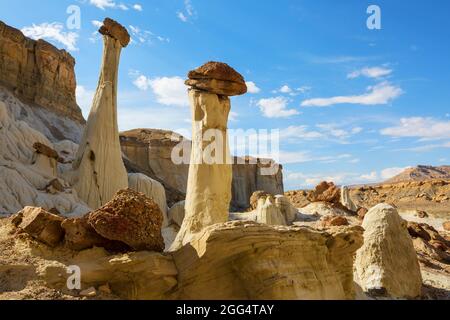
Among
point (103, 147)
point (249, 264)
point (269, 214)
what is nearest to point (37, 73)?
point (103, 147)

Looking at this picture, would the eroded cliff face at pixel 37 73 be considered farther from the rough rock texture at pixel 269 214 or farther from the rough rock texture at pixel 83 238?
the rough rock texture at pixel 83 238

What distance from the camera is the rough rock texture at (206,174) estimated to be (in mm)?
7461

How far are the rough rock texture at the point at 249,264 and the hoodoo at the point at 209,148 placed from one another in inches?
86.0

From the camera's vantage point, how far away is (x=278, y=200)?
23.5 m

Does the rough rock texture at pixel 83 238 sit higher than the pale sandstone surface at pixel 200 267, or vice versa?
the rough rock texture at pixel 83 238

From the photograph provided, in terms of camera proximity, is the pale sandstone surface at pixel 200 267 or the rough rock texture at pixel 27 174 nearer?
the pale sandstone surface at pixel 200 267

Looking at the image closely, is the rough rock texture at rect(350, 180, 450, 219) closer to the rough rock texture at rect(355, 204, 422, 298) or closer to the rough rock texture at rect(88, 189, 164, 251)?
the rough rock texture at rect(355, 204, 422, 298)

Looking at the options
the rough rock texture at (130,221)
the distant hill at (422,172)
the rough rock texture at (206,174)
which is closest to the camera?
the rough rock texture at (130,221)

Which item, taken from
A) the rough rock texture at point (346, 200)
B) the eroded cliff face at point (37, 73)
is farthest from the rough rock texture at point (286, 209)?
the eroded cliff face at point (37, 73)

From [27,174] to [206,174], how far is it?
9564mm

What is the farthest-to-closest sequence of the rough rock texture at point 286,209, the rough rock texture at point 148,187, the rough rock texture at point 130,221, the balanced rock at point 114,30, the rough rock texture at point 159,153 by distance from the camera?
the rough rock texture at point 159,153
the rough rock texture at point 286,209
the rough rock texture at point 148,187
the balanced rock at point 114,30
the rough rock texture at point 130,221

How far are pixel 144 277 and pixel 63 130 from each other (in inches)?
1101

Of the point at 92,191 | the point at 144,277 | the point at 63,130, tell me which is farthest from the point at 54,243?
the point at 63,130

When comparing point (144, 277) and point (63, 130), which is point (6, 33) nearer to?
point (63, 130)
